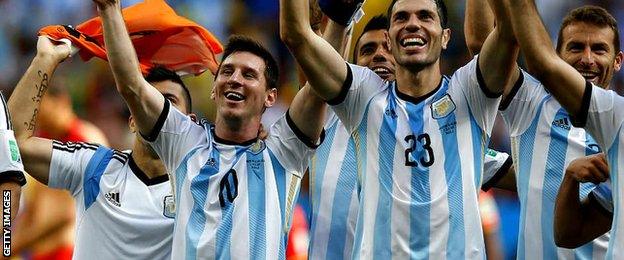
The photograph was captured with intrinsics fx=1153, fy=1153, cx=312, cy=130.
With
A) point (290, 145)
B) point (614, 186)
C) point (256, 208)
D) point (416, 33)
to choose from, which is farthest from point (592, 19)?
point (256, 208)

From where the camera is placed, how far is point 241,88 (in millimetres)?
5582

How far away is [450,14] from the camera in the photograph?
9461 mm

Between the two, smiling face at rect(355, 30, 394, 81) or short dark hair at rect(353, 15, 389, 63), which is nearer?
smiling face at rect(355, 30, 394, 81)

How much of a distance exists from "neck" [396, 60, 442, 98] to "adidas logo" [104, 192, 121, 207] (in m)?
1.65

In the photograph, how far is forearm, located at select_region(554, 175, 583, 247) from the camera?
486 cm

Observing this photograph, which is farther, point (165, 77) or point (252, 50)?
point (165, 77)

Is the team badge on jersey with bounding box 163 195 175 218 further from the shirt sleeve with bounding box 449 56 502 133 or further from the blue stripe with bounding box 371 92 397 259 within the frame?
the shirt sleeve with bounding box 449 56 502 133

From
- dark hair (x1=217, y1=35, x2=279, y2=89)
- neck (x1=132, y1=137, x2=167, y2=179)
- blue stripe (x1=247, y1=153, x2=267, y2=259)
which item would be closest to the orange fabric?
neck (x1=132, y1=137, x2=167, y2=179)

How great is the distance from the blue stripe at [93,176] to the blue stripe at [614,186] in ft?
8.84

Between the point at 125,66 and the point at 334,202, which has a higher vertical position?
the point at 125,66

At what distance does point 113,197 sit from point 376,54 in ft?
5.34

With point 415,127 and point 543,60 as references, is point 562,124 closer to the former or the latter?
point 415,127

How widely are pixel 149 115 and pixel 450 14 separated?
4511 mm

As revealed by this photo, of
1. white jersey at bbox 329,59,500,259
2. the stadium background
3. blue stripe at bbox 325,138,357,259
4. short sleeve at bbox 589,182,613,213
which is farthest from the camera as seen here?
the stadium background
